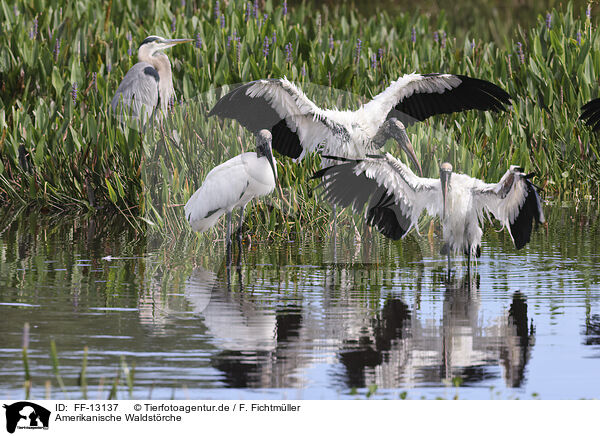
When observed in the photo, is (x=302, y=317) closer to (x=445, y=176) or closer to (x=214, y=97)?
(x=445, y=176)

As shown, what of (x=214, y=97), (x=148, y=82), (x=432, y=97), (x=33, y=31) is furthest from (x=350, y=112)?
(x=33, y=31)

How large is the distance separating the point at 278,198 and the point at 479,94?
6.27 feet

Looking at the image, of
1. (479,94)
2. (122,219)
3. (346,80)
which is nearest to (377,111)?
(479,94)

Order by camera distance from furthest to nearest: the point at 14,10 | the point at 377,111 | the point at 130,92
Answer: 1. the point at 14,10
2. the point at 130,92
3. the point at 377,111

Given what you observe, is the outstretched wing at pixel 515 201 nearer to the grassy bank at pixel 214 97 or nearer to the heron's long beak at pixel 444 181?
the heron's long beak at pixel 444 181

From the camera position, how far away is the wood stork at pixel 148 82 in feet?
40.7

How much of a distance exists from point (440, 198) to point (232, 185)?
171cm

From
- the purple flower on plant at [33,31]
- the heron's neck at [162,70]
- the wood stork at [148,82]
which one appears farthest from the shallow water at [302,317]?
the purple flower on plant at [33,31]

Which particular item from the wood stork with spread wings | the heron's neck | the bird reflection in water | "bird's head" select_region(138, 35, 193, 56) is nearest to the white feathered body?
the wood stork with spread wings

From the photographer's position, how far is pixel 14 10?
1669cm

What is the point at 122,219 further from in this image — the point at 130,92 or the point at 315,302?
the point at 315,302

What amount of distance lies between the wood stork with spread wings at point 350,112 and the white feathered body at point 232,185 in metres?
0.49
